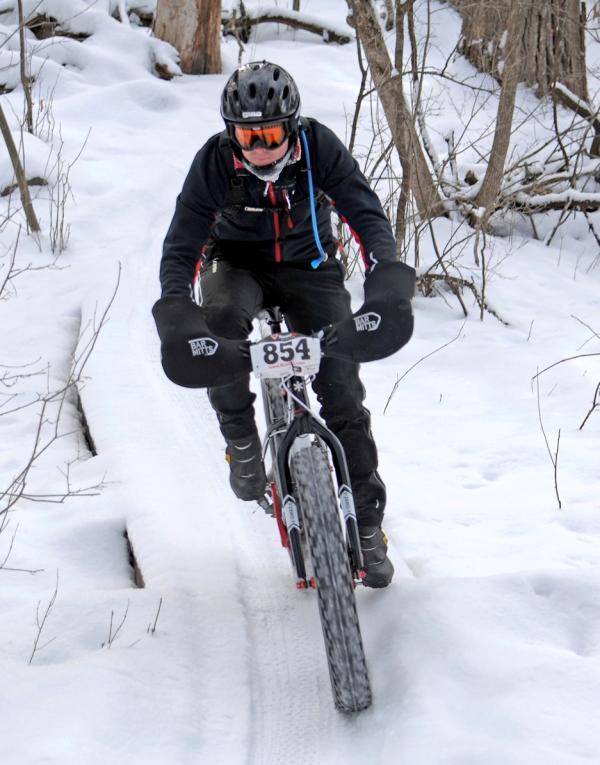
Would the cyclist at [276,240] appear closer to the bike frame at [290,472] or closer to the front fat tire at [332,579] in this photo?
the bike frame at [290,472]

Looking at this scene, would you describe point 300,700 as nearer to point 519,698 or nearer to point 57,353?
point 519,698

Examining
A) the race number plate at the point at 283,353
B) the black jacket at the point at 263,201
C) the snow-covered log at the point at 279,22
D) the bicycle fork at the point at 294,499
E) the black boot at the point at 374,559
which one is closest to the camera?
the race number plate at the point at 283,353

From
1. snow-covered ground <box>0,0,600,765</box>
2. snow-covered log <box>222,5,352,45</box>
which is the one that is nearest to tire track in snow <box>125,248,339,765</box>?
snow-covered ground <box>0,0,600,765</box>

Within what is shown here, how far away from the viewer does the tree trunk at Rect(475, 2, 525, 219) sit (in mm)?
6859

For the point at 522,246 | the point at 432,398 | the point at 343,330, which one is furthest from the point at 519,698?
the point at 522,246

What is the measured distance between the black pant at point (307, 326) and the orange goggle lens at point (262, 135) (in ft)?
1.65

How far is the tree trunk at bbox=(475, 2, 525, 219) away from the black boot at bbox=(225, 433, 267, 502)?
4.00 metres

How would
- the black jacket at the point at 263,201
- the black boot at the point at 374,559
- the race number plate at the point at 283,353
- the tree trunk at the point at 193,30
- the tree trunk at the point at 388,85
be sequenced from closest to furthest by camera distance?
the race number plate at the point at 283,353 → the black jacket at the point at 263,201 → the black boot at the point at 374,559 → the tree trunk at the point at 388,85 → the tree trunk at the point at 193,30

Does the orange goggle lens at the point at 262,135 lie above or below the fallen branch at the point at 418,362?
above

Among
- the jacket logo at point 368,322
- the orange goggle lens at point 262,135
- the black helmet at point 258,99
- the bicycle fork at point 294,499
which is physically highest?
the black helmet at point 258,99

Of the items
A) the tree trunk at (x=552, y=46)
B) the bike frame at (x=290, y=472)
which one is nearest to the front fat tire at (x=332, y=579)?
the bike frame at (x=290, y=472)

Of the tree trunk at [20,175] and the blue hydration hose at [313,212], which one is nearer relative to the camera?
the blue hydration hose at [313,212]

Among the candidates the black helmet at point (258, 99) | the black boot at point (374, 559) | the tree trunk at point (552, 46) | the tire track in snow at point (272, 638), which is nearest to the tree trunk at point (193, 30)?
the tree trunk at point (552, 46)

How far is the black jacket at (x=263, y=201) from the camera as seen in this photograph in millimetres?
3051
